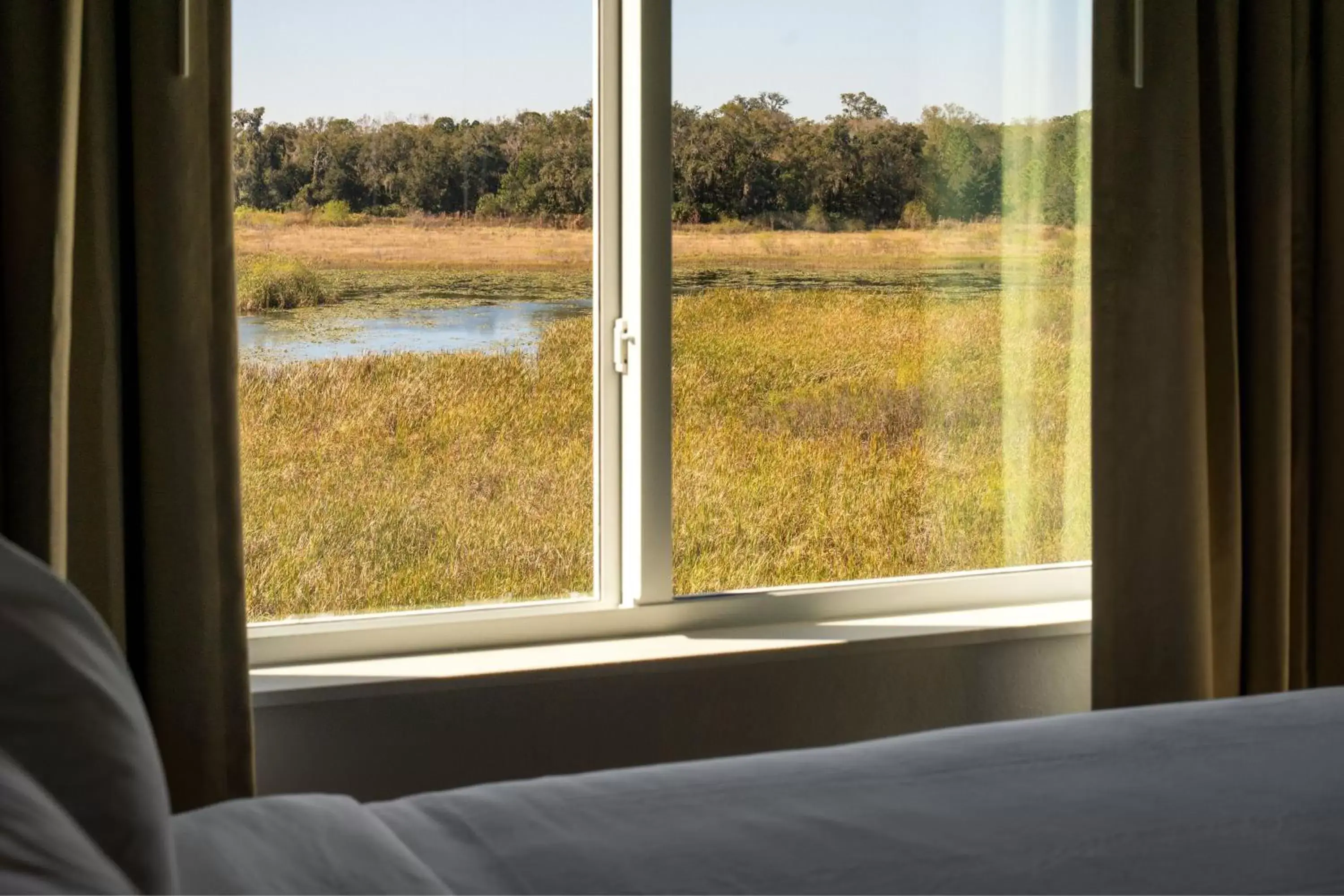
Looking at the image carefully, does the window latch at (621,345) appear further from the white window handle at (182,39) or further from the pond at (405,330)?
the white window handle at (182,39)

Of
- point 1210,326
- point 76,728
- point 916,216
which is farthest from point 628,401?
point 76,728

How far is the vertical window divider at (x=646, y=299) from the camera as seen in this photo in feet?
8.14

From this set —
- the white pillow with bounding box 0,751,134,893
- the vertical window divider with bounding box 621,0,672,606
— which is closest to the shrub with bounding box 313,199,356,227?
the vertical window divider with bounding box 621,0,672,606

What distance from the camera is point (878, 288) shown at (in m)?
2.76

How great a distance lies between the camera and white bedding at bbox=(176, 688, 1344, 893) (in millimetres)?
1137

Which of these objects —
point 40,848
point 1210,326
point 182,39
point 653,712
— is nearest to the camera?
point 40,848

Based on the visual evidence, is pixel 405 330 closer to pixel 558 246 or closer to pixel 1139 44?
pixel 558 246

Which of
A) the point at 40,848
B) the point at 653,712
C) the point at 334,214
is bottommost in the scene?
the point at 653,712

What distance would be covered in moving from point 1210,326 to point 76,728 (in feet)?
7.68

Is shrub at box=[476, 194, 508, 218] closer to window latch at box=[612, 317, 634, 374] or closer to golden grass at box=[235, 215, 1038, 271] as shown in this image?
golden grass at box=[235, 215, 1038, 271]

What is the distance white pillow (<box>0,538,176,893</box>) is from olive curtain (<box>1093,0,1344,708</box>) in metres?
2.12

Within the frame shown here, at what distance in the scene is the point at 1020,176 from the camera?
2.82 meters

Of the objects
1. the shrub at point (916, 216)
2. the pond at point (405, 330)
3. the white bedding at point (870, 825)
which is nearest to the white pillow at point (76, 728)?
the white bedding at point (870, 825)

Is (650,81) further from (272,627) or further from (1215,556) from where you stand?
(1215,556)
